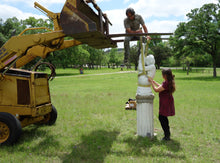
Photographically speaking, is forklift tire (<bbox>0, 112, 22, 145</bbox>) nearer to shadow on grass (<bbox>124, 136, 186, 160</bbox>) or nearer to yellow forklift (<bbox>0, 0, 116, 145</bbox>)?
yellow forklift (<bbox>0, 0, 116, 145</bbox>)

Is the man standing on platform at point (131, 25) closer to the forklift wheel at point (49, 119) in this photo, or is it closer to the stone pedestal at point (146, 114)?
the stone pedestal at point (146, 114)

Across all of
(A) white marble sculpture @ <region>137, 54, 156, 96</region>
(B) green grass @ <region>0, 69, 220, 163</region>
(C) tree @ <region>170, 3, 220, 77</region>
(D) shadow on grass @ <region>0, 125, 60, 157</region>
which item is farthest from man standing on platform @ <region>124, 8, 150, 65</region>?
(C) tree @ <region>170, 3, 220, 77</region>

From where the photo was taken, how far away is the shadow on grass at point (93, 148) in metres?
4.12

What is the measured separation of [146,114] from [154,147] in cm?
90

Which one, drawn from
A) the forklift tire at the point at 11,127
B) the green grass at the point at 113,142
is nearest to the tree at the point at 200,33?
the green grass at the point at 113,142

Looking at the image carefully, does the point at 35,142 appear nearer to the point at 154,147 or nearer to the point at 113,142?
the point at 113,142

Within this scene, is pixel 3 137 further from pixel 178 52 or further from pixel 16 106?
pixel 178 52

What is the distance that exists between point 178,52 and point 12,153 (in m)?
28.1

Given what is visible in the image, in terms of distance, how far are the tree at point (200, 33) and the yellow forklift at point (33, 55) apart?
23.9 m

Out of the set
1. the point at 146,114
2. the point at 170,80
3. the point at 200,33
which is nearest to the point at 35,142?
the point at 146,114

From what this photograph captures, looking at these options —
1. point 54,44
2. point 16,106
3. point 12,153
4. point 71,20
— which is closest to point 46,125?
point 16,106

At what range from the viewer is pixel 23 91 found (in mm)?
5062

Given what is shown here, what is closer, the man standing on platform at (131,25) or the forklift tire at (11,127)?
the forklift tire at (11,127)

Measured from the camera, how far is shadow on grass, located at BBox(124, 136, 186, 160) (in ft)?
13.9
